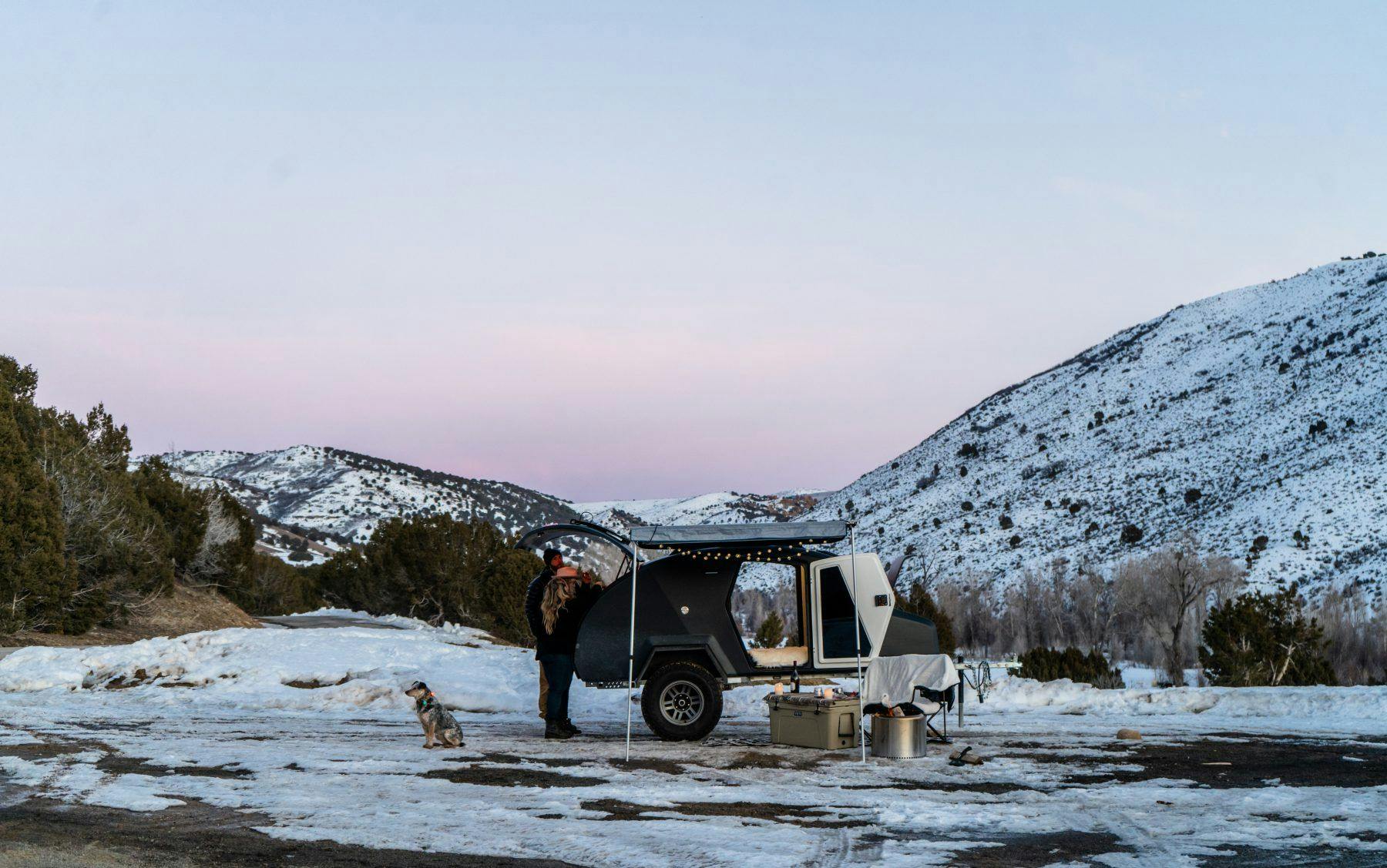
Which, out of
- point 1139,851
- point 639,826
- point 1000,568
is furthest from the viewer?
point 1000,568

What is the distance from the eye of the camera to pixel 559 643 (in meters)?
14.4

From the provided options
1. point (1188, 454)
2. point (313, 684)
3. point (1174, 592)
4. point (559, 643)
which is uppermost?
point (1188, 454)

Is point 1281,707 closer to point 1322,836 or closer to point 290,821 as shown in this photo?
point 1322,836

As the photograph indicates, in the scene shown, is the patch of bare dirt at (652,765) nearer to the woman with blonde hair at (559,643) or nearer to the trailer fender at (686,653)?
the trailer fender at (686,653)

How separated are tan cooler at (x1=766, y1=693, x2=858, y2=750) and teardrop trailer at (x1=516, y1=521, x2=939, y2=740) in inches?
19.7

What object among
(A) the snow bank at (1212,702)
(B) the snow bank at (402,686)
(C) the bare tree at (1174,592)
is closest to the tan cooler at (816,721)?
(B) the snow bank at (402,686)

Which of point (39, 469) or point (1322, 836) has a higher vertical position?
point (39, 469)

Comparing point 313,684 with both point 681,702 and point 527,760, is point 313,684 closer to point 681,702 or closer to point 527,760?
point 681,702

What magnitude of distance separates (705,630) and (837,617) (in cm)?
163

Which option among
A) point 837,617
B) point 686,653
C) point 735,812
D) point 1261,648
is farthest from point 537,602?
point 1261,648

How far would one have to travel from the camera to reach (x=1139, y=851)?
Result: 7672mm

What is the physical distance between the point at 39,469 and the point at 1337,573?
184 ft

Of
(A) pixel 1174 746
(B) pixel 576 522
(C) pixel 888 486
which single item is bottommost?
(A) pixel 1174 746

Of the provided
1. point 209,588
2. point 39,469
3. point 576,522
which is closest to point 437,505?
point 209,588
